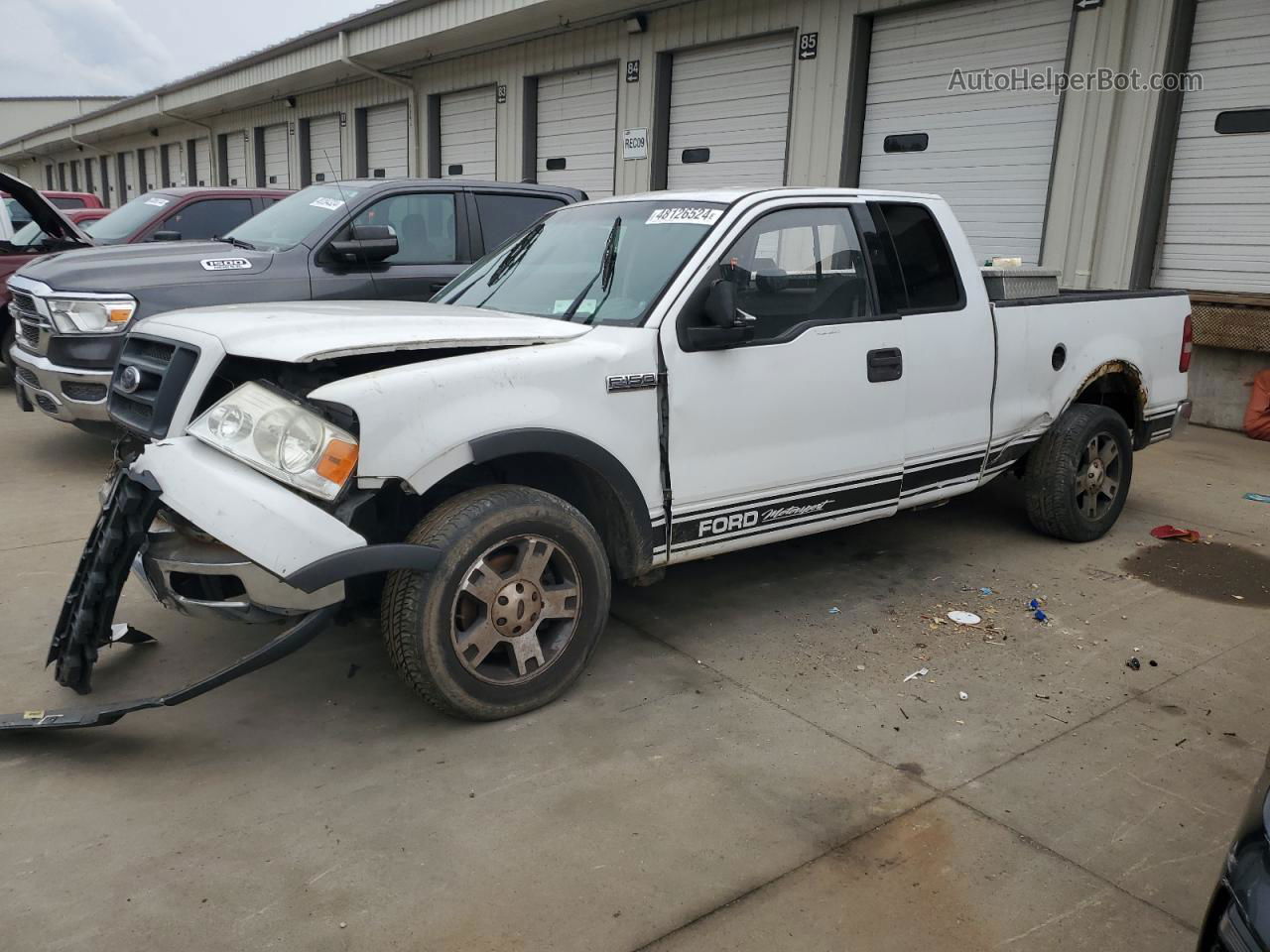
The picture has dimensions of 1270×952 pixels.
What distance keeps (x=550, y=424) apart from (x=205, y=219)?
275 inches

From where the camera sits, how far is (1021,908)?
2.62 metres

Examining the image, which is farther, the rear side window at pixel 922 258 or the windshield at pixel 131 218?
the windshield at pixel 131 218

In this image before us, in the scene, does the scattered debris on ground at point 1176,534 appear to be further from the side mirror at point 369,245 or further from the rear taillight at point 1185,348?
the side mirror at point 369,245

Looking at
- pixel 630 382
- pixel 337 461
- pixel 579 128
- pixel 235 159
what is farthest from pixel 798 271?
pixel 235 159

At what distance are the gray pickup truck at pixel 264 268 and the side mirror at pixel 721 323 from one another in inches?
128

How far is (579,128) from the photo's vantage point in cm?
1455

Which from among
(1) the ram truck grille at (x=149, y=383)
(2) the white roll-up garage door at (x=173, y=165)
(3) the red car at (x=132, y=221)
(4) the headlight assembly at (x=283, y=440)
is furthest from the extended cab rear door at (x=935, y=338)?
(2) the white roll-up garage door at (x=173, y=165)

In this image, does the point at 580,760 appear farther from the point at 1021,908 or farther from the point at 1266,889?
the point at 1266,889

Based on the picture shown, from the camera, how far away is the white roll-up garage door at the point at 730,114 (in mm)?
11797

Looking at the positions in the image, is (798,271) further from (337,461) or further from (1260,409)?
(1260,409)

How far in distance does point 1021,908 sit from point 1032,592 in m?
2.58

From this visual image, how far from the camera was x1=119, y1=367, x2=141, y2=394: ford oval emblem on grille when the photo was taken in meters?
3.77

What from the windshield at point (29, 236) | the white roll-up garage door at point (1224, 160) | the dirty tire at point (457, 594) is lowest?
the dirty tire at point (457, 594)

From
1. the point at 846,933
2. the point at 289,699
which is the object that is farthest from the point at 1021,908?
the point at 289,699
